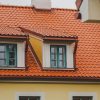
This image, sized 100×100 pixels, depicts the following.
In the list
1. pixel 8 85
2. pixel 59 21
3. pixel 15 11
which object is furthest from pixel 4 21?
pixel 8 85

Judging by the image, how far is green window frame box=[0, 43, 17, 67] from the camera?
19516mm

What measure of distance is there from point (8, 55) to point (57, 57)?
7.13 ft

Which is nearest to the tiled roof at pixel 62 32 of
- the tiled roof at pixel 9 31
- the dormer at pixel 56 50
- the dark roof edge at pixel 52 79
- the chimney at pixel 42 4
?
the dark roof edge at pixel 52 79

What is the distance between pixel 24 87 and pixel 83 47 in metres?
4.40

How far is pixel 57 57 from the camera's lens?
20.3m

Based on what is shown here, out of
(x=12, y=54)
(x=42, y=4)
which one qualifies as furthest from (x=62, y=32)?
(x=42, y=4)

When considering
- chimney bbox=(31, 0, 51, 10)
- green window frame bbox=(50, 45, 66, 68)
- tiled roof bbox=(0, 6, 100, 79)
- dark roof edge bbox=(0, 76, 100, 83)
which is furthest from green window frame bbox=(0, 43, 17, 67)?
chimney bbox=(31, 0, 51, 10)

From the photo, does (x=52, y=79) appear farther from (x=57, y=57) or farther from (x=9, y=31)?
(x=9, y=31)

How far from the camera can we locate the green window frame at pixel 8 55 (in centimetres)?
1952

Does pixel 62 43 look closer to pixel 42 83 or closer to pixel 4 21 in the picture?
pixel 42 83

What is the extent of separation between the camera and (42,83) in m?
19.6

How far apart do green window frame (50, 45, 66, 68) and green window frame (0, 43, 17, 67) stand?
5.39 feet

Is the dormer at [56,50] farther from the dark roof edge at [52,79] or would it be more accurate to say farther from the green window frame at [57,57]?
the dark roof edge at [52,79]

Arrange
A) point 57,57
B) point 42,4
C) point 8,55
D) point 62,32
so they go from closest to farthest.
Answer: point 8,55 < point 57,57 < point 62,32 < point 42,4
